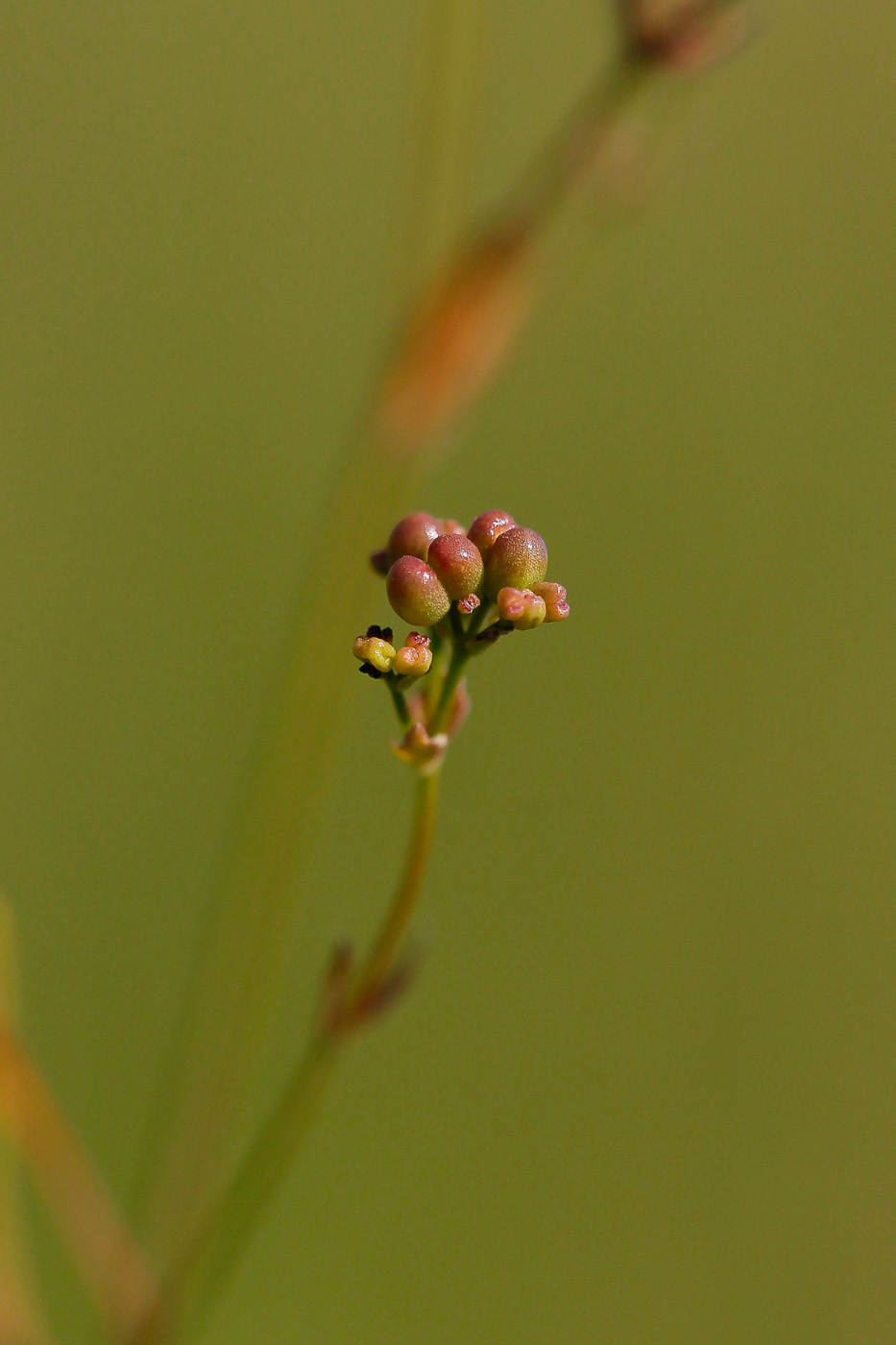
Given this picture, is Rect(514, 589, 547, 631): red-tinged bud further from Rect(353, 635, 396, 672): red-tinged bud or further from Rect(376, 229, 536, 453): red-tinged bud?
Rect(376, 229, 536, 453): red-tinged bud

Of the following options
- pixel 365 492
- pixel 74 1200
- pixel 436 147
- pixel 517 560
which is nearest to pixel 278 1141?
pixel 74 1200

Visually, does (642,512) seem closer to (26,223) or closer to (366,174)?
(366,174)

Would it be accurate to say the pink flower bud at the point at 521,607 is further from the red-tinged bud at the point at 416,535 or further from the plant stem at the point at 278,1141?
the plant stem at the point at 278,1141

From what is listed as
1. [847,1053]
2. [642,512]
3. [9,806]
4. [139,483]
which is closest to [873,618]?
[642,512]

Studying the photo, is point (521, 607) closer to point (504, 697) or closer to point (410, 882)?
point (410, 882)

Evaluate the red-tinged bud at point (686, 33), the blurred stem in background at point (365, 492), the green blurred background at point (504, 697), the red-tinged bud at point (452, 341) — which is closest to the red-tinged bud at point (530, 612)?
the blurred stem in background at point (365, 492)

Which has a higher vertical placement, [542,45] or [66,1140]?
[542,45]
